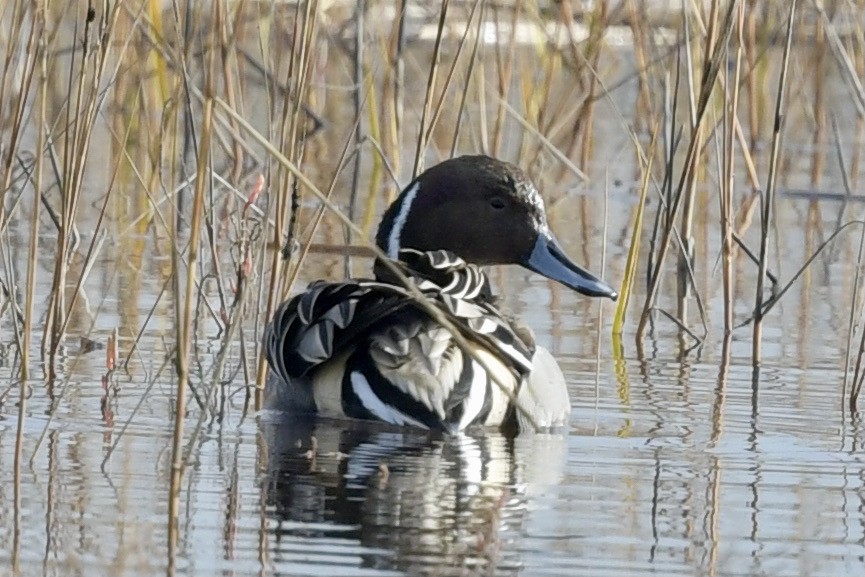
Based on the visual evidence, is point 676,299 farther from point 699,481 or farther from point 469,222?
point 699,481

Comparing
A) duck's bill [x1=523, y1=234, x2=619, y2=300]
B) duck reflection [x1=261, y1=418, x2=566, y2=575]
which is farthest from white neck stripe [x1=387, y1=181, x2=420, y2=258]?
duck reflection [x1=261, y1=418, x2=566, y2=575]

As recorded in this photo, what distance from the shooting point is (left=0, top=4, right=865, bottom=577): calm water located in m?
3.68

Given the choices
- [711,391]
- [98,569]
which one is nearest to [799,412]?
[711,391]

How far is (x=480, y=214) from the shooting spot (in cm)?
607

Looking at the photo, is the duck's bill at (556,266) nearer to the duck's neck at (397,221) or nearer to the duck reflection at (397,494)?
the duck's neck at (397,221)

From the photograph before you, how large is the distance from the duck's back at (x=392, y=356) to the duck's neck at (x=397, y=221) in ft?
2.74

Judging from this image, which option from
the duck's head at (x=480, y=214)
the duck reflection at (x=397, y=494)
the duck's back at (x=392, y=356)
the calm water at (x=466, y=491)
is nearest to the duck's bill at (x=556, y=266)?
the duck's head at (x=480, y=214)

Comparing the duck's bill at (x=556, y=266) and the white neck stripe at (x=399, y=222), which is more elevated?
the white neck stripe at (x=399, y=222)

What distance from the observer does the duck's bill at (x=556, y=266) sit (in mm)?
5895

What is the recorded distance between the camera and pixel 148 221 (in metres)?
8.95

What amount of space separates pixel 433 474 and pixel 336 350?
2.05 feet

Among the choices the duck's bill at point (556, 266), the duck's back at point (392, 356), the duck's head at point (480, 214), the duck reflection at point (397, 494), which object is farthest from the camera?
the duck's head at point (480, 214)

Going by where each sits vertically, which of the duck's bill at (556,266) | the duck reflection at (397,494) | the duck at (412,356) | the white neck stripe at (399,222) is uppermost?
the white neck stripe at (399,222)

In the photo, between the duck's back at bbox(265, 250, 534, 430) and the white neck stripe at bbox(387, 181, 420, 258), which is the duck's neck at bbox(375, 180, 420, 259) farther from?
the duck's back at bbox(265, 250, 534, 430)
